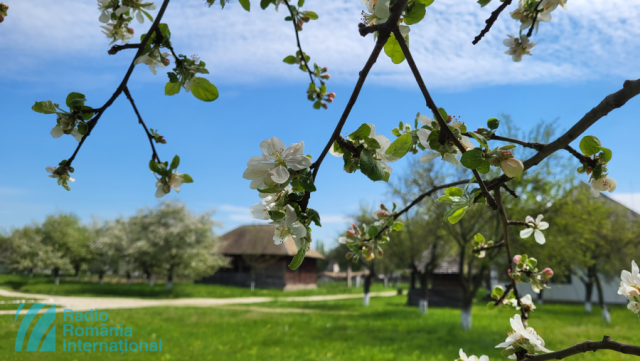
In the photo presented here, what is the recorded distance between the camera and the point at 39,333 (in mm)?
8336

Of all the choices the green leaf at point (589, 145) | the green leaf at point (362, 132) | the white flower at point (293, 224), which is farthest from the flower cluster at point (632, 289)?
the white flower at point (293, 224)

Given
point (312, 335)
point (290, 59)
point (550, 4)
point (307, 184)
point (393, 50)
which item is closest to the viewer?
point (307, 184)

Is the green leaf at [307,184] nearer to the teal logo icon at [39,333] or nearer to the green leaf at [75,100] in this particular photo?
the green leaf at [75,100]

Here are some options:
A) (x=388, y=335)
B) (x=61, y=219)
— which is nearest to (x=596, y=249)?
(x=388, y=335)

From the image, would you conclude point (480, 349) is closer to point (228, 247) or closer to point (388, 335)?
point (388, 335)

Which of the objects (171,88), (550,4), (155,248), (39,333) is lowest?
(39,333)

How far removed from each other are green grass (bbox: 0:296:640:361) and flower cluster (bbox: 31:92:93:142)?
6296 millimetres

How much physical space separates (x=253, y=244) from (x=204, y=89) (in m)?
27.9

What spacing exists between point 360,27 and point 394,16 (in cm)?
7

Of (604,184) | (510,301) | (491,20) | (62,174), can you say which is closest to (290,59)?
(491,20)

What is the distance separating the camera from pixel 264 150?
0.84m

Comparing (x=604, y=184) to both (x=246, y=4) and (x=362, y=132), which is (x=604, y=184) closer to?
(x=362, y=132)

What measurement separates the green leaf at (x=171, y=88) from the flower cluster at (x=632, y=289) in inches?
66.4

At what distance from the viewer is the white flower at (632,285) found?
1228 millimetres
